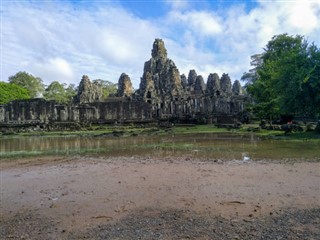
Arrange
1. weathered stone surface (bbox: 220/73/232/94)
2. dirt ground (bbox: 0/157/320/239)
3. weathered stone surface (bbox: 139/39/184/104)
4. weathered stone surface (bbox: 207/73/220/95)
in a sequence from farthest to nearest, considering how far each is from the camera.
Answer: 1. weathered stone surface (bbox: 220/73/232/94)
2. weathered stone surface (bbox: 207/73/220/95)
3. weathered stone surface (bbox: 139/39/184/104)
4. dirt ground (bbox: 0/157/320/239)

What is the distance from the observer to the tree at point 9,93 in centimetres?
5584

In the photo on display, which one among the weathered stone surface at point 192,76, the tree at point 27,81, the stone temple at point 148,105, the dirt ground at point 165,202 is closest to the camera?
the dirt ground at point 165,202

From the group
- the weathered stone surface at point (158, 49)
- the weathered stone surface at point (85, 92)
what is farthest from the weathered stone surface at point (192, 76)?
the weathered stone surface at point (85, 92)

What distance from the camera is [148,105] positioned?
161ft

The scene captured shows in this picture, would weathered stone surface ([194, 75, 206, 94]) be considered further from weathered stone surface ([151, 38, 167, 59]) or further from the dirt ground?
the dirt ground

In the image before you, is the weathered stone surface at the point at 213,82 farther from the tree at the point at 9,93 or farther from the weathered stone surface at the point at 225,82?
the tree at the point at 9,93

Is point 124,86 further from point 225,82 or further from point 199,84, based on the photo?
point 225,82

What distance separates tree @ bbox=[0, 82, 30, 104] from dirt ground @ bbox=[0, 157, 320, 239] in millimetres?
50855

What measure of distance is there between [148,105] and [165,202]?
43.0 meters

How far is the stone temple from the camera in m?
43.8

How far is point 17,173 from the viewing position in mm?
10609

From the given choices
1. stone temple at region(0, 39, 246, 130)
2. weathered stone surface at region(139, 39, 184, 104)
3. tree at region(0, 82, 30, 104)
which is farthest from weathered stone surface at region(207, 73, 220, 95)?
tree at region(0, 82, 30, 104)

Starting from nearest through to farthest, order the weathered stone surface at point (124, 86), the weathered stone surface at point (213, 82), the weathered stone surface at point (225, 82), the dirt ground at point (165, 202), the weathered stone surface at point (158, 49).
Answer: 1. the dirt ground at point (165, 202)
2. the weathered stone surface at point (213, 82)
3. the weathered stone surface at point (225, 82)
4. the weathered stone surface at point (124, 86)
5. the weathered stone surface at point (158, 49)

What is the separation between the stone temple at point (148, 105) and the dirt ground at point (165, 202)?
33317mm
